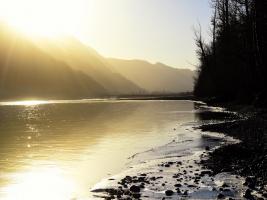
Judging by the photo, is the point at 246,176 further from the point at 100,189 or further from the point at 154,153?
the point at 154,153

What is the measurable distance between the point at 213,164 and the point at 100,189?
654 cm

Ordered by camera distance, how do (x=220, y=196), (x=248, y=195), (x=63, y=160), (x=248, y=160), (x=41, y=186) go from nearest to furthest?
(x=248, y=195) < (x=220, y=196) < (x=41, y=186) < (x=248, y=160) < (x=63, y=160)

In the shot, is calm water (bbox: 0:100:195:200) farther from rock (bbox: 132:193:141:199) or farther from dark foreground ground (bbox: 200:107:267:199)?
dark foreground ground (bbox: 200:107:267:199)

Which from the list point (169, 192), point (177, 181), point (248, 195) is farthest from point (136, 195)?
point (248, 195)

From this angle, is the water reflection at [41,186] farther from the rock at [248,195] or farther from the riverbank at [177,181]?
the rock at [248,195]

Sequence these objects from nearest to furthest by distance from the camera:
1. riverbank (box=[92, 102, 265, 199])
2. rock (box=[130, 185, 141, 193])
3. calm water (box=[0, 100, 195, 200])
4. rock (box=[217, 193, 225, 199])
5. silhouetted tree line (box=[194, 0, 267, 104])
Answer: rock (box=[217, 193, 225, 199]) < riverbank (box=[92, 102, 265, 199]) < rock (box=[130, 185, 141, 193]) < calm water (box=[0, 100, 195, 200]) < silhouetted tree line (box=[194, 0, 267, 104])

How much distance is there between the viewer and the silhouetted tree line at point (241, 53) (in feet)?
161

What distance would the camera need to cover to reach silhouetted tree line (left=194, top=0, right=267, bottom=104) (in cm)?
4912

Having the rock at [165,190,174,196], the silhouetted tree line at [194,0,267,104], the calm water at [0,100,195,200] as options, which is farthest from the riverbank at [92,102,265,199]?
the silhouetted tree line at [194,0,267,104]

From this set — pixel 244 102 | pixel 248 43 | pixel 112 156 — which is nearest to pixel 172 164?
pixel 112 156

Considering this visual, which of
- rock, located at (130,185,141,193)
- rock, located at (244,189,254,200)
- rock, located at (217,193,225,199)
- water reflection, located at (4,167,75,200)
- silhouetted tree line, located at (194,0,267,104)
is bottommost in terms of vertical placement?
water reflection, located at (4,167,75,200)

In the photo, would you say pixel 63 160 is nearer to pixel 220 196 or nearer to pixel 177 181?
pixel 177 181

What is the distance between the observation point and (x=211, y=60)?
348ft

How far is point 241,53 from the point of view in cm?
6256
